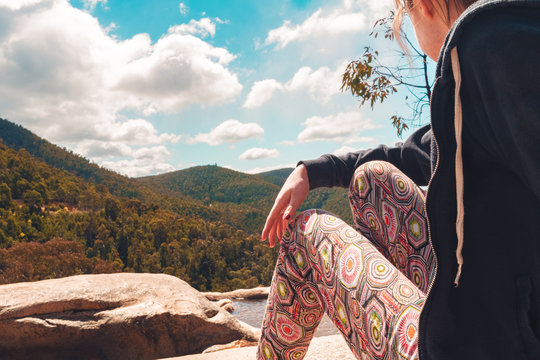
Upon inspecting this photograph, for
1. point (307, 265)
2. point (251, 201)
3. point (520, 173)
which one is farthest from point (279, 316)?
point (251, 201)

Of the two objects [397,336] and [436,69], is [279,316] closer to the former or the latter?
[397,336]

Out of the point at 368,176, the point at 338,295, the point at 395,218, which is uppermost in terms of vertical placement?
the point at 368,176

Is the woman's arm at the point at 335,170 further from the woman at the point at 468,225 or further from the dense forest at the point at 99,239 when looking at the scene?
the dense forest at the point at 99,239

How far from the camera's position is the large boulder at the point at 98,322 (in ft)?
12.8

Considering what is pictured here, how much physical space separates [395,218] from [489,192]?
55 centimetres

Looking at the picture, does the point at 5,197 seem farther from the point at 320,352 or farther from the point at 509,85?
the point at 509,85

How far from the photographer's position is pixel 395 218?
1.08m

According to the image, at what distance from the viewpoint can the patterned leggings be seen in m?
0.73

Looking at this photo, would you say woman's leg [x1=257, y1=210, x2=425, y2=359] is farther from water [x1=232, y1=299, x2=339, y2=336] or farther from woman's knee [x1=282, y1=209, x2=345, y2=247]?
water [x1=232, y1=299, x2=339, y2=336]

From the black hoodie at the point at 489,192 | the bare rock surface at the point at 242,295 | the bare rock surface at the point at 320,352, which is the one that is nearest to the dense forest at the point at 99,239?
the bare rock surface at the point at 242,295

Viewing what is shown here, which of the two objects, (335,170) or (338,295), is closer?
(338,295)

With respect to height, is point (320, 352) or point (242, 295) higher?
point (320, 352)

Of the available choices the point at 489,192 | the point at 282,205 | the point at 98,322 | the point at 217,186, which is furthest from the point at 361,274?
the point at 217,186

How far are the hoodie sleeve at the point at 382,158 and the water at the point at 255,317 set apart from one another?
276 cm
